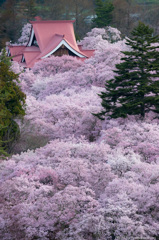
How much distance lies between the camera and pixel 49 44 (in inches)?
1642

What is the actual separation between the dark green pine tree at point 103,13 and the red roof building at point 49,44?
1498 cm

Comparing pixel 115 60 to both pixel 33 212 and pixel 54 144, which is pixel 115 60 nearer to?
pixel 54 144

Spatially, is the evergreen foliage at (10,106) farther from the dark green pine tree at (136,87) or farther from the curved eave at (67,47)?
the curved eave at (67,47)

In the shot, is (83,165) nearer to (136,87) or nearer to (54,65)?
(136,87)

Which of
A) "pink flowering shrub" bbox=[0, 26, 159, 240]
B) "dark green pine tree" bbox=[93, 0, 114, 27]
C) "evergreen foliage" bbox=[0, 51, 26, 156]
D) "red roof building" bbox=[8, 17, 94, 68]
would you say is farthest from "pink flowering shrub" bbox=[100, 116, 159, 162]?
"dark green pine tree" bbox=[93, 0, 114, 27]

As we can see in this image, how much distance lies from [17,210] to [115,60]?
68.3ft

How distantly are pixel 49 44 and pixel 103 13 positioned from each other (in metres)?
21.7

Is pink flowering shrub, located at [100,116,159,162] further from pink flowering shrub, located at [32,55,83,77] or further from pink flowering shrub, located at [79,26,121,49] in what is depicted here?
pink flowering shrub, located at [79,26,121,49]

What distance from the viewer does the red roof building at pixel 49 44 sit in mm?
39094

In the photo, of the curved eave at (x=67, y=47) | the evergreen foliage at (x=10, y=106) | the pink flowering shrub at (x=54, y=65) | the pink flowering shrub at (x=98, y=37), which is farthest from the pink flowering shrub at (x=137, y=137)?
the pink flowering shrub at (x=98, y=37)

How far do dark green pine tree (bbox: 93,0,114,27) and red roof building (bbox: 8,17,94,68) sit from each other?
15.0 metres

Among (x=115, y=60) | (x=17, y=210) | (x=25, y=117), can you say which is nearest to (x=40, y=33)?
(x=115, y=60)

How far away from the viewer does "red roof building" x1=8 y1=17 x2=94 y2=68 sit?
3909 centimetres

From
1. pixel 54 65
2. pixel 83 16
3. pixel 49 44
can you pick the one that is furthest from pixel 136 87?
pixel 83 16
